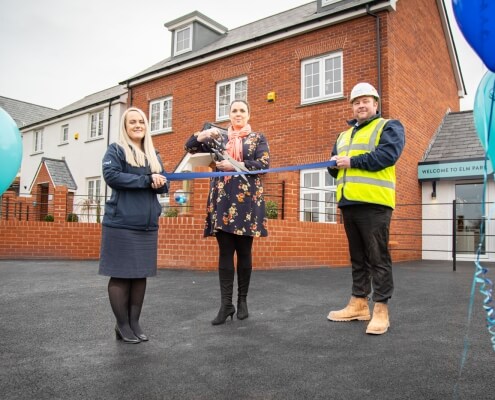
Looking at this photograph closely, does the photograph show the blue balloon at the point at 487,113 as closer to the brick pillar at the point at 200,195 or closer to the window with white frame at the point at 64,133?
the brick pillar at the point at 200,195

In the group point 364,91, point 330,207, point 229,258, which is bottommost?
point 229,258

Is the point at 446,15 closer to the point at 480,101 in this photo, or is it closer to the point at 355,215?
the point at 355,215

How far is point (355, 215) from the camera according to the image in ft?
11.6

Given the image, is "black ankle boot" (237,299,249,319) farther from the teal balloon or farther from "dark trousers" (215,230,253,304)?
the teal balloon

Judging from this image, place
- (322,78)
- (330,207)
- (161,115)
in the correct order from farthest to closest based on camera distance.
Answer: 1. (161,115)
2. (322,78)
3. (330,207)

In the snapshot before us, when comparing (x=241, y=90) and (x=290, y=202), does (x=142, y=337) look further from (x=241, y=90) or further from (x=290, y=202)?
(x=241, y=90)

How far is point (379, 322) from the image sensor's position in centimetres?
332

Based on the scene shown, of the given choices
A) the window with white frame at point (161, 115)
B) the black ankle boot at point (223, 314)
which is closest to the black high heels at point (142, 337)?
the black ankle boot at point (223, 314)

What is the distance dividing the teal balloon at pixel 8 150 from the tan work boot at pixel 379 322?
2.93m

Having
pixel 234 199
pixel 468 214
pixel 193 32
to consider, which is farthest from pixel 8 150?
pixel 193 32

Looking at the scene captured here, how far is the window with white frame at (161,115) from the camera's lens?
14.4 metres

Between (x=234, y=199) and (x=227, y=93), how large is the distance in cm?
982

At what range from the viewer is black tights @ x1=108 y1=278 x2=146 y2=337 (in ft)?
10.3

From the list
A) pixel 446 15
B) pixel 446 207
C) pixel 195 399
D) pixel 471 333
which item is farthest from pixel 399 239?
pixel 195 399
